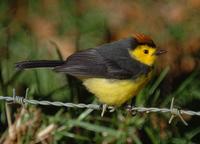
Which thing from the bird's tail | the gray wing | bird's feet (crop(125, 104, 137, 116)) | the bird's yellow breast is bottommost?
bird's feet (crop(125, 104, 137, 116))

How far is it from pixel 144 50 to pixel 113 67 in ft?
0.83

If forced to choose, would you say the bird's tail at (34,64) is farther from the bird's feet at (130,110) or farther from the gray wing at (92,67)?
the bird's feet at (130,110)

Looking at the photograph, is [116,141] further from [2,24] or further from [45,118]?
[2,24]

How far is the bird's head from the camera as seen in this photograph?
536 cm

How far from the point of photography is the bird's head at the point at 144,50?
536 centimetres

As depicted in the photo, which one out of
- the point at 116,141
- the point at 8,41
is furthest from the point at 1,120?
the point at 8,41

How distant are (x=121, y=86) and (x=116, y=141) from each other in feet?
1.20

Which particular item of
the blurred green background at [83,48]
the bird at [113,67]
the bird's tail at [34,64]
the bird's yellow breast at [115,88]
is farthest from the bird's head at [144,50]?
the bird's tail at [34,64]

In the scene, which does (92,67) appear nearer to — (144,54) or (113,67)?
(113,67)

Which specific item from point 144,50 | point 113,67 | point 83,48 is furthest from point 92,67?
point 83,48

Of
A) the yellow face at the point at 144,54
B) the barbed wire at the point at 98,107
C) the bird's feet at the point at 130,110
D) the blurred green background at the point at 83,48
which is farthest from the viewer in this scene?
the yellow face at the point at 144,54

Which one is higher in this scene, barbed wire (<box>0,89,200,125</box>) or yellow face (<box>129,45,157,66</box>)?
yellow face (<box>129,45,157,66</box>)

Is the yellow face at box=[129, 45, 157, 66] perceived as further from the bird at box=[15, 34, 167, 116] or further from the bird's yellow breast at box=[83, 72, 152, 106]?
the bird's yellow breast at box=[83, 72, 152, 106]

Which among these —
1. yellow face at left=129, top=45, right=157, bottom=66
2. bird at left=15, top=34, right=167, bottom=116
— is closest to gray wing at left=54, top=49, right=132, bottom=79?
bird at left=15, top=34, right=167, bottom=116
